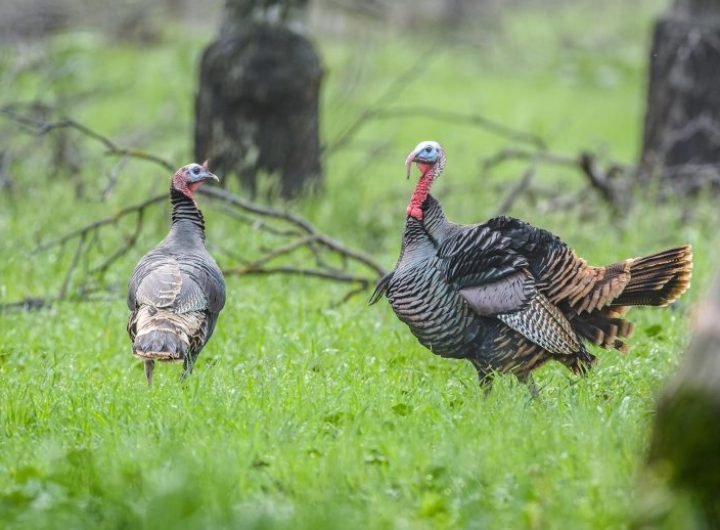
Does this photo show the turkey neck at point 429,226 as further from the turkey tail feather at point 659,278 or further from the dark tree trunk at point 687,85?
the dark tree trunk at point 687,85

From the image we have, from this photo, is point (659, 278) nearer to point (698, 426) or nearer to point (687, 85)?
point (698, 426)

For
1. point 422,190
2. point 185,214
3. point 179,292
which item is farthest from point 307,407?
point 185,214

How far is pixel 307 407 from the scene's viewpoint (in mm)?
4582

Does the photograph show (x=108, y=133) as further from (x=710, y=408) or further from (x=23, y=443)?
(x=710, y=408)

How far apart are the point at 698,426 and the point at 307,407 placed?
183 centimetres

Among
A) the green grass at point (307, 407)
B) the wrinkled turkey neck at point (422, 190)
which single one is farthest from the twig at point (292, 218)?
the wrinkled turkey neck at point (422, 190)

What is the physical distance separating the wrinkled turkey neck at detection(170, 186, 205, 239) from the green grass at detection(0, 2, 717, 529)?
24.8 inches

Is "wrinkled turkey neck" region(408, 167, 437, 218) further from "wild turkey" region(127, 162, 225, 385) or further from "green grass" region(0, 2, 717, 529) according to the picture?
→ "wild turkey" region(127, 162, 225, 385)

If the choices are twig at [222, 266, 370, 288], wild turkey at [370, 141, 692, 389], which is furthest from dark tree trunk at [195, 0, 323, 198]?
wild turkey at [370, 141, 692, 389]

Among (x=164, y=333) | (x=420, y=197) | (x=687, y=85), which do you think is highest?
(x=687, y=85)

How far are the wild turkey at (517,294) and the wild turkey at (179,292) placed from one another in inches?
33.7

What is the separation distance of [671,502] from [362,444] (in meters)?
1.31

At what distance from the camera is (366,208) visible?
363 inches

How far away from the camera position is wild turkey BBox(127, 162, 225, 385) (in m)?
4.88
